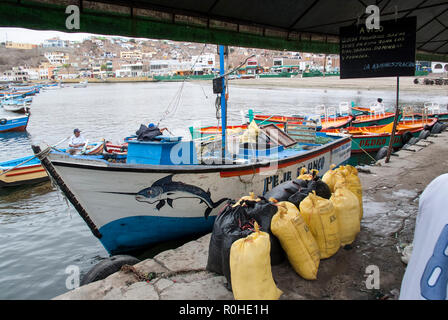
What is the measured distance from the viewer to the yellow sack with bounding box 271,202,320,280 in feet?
12.0

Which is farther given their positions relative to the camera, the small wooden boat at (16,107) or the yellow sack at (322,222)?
the small wooden boat at (16,107)

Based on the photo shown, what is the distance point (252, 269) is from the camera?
3.04 meters

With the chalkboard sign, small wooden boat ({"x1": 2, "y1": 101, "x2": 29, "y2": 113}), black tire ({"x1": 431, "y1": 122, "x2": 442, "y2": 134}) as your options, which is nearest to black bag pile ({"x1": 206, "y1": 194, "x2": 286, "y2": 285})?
the chalkboard sign

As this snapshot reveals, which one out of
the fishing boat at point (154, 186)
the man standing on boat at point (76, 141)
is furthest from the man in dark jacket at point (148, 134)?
the man standing on boat at point (76, 141)

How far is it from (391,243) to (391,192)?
2.57 m

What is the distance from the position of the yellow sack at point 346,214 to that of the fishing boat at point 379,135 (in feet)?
35.6

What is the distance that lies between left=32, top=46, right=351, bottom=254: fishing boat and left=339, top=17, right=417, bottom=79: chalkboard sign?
2618 mm

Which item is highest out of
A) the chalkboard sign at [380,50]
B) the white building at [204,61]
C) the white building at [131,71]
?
the white building at [131,71]

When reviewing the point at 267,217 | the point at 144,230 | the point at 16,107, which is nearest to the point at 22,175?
the point at 144,230

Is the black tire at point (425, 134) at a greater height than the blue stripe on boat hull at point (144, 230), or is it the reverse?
the black tire at point (425, 134)

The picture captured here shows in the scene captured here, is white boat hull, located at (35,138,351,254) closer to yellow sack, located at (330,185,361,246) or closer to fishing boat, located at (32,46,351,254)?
fishing boat, located at (32,46,351,254)

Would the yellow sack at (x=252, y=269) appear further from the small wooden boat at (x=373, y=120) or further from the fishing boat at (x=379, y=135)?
the small wooden boat at (x=373, y=120)

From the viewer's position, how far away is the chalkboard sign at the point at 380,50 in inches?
206
